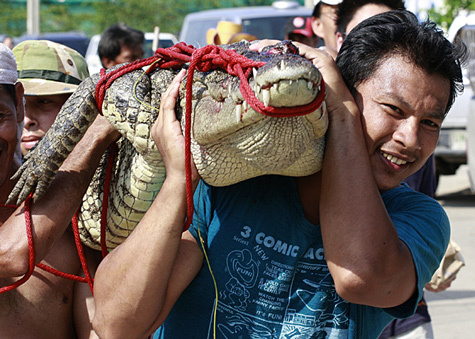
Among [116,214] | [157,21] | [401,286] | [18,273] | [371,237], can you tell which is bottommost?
[157,21]

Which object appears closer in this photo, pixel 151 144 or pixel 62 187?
pixel 151 144

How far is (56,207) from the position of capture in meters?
1.98

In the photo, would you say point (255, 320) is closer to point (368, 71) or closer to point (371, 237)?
point (371, 237)

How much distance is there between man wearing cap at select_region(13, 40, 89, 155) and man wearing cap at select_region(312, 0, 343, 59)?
1531 millimetres

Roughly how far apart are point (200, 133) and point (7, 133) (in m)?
0.94

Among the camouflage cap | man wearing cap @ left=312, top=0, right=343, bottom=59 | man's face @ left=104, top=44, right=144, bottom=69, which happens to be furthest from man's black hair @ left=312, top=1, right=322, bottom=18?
man's face @ left=104, top=44, right=144, bottom=69

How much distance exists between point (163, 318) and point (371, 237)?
2.08 feet

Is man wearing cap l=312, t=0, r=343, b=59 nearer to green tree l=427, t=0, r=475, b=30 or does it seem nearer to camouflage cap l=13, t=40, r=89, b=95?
camouflage cap l=13, t=40, r=89, b=95

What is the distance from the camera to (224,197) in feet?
5.84

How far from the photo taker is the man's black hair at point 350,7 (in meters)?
3.30

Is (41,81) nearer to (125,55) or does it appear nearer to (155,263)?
(155,263)

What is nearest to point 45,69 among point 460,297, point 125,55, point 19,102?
point 19,102

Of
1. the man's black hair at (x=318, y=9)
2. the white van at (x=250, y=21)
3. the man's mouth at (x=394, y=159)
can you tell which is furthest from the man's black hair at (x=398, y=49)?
the white van at (x=250, y=21)

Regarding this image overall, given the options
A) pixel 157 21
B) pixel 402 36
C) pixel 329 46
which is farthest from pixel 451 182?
pixel 157 21
